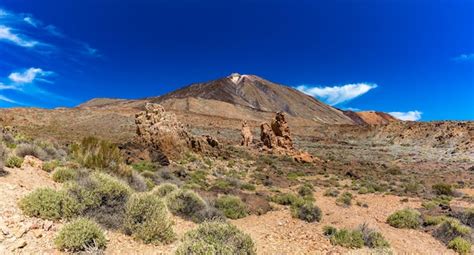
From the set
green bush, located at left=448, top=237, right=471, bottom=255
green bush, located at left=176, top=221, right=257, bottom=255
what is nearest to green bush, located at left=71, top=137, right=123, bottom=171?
green bush, located at left=176, top=221, right=257, bottom=255

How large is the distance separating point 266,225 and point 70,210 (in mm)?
5210

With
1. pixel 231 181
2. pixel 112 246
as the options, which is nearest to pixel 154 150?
pixel 231 181

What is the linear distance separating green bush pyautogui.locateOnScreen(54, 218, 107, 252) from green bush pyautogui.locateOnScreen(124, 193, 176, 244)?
0.84m

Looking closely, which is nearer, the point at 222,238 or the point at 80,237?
the point at 80,237

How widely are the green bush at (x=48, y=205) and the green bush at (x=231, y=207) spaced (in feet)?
16.0

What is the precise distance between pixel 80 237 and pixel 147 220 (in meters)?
1.48

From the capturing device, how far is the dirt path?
5.75 metres

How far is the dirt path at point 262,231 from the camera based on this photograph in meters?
5.75

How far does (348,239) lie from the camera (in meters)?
8.67

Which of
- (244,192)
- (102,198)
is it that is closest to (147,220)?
(102,198)

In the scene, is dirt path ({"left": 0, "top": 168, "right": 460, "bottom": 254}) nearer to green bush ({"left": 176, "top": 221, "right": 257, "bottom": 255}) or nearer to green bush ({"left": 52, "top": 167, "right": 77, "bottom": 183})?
green bush ({"left": 52, "top": 167, "right": 77, "bottom": 183})

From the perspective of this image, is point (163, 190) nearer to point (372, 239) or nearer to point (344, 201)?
point (372, 239)

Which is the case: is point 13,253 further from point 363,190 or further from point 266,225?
point 363,190

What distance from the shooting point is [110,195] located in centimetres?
779
